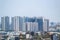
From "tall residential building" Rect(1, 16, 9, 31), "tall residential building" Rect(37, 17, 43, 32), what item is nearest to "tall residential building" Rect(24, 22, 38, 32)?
"tall residential building" Rect(37, 17, 43, 32)

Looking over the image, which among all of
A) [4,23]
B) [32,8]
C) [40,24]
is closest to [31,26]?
[40,24]

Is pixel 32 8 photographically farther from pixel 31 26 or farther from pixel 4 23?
pixel 4 23

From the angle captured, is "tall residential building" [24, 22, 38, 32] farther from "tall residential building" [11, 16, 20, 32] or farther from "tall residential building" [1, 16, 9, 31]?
"tall residential building" [1, 16, 9, 31]

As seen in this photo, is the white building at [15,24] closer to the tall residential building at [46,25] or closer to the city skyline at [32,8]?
the city skyline at [32,8]

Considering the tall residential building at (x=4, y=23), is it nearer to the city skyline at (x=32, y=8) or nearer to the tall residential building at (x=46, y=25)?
the city skyline at (x=32, y=8)

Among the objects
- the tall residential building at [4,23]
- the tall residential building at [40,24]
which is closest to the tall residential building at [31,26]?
the tall residential building at [40,24]

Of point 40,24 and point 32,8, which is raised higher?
point 32,8

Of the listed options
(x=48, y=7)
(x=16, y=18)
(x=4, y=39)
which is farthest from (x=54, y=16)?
(x=4, y=39)

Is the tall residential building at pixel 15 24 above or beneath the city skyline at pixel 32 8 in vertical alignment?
beneath
